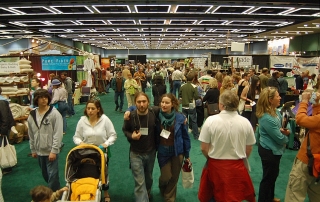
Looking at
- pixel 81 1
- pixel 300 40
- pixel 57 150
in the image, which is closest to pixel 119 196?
pixel 57 150

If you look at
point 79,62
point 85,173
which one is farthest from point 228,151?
point 79,62

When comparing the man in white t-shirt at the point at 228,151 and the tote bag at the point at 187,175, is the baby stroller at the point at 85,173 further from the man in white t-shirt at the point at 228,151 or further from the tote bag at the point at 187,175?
the man in white t-shirt at the point at 228,151

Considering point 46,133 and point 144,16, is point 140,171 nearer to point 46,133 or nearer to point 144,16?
point 46,133

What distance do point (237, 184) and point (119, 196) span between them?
1.95m

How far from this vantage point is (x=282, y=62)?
10.9 meters

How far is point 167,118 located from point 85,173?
108 cm

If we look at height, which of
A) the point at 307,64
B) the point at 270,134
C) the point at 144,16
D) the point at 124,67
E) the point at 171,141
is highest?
the point at 144,16

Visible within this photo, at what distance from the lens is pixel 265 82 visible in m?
6.68

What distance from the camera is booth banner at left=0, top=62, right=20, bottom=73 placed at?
20.0 feet

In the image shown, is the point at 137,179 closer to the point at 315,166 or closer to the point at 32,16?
the point at 315,166

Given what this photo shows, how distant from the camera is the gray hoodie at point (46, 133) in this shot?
9.96 ft

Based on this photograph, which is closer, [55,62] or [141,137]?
[141,137]

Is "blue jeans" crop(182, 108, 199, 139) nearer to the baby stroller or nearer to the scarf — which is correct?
the scarf

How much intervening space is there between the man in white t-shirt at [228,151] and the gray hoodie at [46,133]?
5.97 ft
